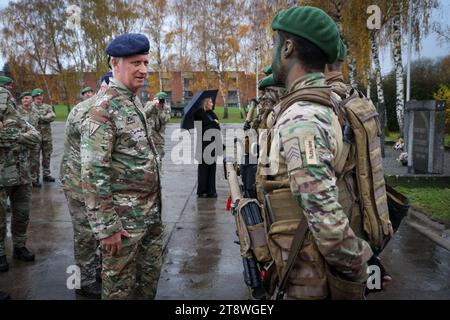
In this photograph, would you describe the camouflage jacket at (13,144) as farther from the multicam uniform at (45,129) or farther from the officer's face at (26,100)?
the multicam uniform at (45,129)

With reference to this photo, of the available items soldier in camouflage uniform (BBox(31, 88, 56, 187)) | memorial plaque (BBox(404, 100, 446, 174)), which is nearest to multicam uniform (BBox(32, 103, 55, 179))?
soldier in camouflage uniform (BBox(31, 88, 56, 187))

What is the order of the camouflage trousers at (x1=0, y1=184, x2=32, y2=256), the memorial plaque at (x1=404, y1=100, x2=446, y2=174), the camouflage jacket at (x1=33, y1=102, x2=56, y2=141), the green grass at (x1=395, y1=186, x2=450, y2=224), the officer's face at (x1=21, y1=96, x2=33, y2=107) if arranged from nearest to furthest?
the camouflage trousers at (x1=0, y1=184, x2=32, y2=256), the green grass at (x1=395, y1=186, x2=450, y2=224), the officer's face at (x1=21, y1=96, x2=33, y2=107), the memorial plaque at (x1=404, y1=100, x2=446, y2=174), the camouflage jacket at (x1=33, y1=102, x2=56, y2=141)

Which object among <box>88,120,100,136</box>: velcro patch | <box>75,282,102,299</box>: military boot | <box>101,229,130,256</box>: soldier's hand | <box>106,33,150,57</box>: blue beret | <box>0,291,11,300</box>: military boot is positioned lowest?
<box>75,282,102,299</box>: military boot

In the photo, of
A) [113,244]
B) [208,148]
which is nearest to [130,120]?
[113,244]

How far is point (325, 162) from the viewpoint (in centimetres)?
159

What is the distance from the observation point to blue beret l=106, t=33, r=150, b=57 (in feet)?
8.52

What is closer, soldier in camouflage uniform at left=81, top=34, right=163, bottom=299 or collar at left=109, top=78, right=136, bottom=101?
soldier in camouflage uniform at left=81, top=34, right=163, bottom=299

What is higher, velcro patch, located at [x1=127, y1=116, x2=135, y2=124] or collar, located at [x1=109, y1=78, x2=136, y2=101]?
collar, located at [x1=109, y1=78, x2=136, y2=101]

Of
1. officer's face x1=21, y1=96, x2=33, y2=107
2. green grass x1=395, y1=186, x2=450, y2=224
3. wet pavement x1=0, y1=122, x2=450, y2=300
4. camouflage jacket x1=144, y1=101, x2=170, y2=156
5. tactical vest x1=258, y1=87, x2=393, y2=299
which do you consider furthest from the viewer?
camouflage jacket x1=144, y1=101, x2=170, y2=156

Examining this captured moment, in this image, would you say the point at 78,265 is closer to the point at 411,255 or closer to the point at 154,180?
the point at 154,180

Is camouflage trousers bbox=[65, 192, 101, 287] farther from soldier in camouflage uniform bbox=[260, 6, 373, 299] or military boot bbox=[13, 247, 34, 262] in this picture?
soldier in camouflage uniform bbox=[260, 6, 373, 299]

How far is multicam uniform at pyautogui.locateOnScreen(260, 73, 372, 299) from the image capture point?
1.57 metres

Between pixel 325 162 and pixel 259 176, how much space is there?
1.39ft

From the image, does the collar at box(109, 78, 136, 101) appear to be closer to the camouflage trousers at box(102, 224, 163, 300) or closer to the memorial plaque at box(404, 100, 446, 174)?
the camouflage trousers at box(102, 224, 163, 300)
